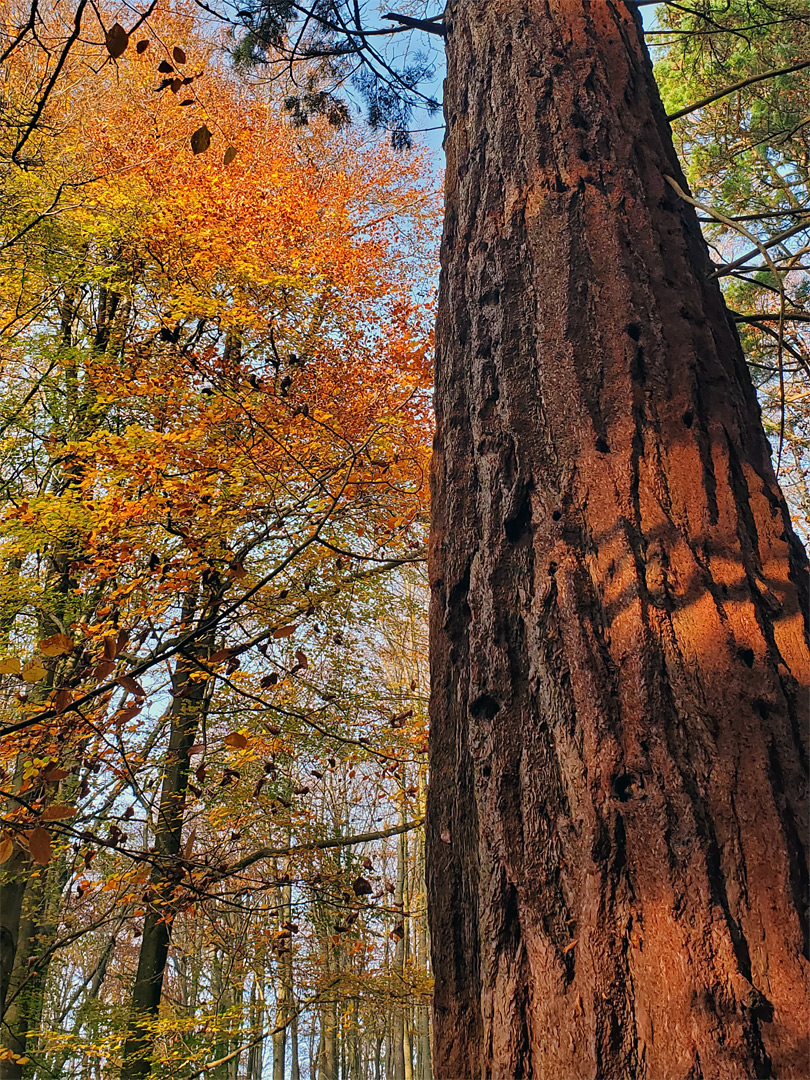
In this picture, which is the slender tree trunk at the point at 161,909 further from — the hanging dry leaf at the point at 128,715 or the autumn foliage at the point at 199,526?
the hanging dry leaf at the point at 128,715

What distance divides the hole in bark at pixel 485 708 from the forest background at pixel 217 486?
4.09 m

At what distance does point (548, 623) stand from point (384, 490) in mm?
6558

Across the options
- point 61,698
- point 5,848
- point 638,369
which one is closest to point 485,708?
point 638,369

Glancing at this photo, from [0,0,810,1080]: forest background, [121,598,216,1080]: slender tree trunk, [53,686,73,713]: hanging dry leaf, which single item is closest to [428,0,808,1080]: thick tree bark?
[53,686,73,713]: hanging dry leaf

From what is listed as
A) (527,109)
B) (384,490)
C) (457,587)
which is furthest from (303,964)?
(527,109)

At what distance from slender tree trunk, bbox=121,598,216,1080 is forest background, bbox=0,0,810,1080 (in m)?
0.04

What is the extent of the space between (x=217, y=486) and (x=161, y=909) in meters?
4.07

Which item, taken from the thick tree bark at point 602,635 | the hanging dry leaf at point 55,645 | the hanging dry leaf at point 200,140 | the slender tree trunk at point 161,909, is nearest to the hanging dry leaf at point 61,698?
the hanging dry leaf at point 55,645

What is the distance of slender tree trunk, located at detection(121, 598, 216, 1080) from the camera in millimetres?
6551

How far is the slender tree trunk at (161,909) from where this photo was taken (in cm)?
655

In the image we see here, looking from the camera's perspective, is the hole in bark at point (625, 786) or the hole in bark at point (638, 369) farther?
the hole in bark at point (638, 369)

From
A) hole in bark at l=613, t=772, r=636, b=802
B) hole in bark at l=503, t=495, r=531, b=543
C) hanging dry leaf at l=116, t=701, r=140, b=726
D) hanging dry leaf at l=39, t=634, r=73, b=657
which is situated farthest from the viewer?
hanging dry leaf at l=116, t=701, r=140, b=726

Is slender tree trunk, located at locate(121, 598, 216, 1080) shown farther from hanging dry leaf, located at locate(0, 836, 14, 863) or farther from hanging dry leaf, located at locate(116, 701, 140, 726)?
hanging dry leaf, located at locate(0, 836, 14, 863)

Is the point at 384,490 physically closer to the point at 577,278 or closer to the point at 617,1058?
the point at 577,278
